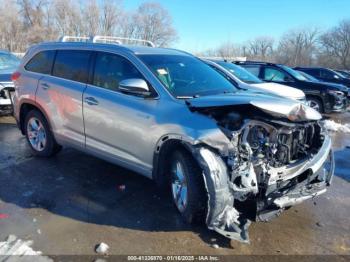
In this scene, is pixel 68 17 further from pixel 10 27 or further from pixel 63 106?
pixel 63 106

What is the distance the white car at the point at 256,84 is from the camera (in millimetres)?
7493

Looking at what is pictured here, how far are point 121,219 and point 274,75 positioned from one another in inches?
370

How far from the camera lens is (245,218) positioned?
138 inches

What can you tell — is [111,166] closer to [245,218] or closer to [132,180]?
[132,180]

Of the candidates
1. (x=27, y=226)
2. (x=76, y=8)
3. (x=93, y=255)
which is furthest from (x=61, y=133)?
(x=76, y=8)

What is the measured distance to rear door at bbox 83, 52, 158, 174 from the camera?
396 cm

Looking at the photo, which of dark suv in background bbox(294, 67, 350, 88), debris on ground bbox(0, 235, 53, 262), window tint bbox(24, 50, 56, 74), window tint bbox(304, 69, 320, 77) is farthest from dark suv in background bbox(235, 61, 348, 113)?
debris on ground bbox(0, 235, 53, 262)

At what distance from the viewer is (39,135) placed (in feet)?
18.9

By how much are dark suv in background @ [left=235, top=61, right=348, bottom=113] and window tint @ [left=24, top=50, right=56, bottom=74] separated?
772 centimetres

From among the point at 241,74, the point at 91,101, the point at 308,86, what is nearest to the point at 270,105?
the point at 91,101

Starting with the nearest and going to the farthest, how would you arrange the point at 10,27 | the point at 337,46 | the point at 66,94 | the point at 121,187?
the point at 121,187
the point at 66,94
the point at 10,27
the point at 337,46

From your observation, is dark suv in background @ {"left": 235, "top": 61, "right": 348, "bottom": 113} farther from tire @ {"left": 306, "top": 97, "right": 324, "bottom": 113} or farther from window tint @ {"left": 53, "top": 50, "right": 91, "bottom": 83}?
window tint @ {"left": 53, "top": 50, "right": 91, "bottom": 83}

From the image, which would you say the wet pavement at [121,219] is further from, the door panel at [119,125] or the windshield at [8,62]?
the windshield at [8,62]

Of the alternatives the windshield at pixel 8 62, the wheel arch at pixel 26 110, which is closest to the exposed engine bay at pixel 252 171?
the wheel arch at pixel 26 110
